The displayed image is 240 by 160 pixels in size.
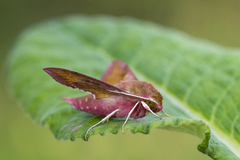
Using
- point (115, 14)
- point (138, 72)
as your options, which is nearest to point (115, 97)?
point (138, 72)

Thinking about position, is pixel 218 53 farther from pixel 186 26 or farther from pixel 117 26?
pixel 186 26

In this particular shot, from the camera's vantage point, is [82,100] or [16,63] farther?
[16,63]

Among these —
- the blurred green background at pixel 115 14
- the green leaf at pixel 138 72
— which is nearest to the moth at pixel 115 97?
the green leaf at pixel 138 72

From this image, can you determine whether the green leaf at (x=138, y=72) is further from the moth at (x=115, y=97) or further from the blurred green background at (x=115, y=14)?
the blurred green background at (x=115, y=14)

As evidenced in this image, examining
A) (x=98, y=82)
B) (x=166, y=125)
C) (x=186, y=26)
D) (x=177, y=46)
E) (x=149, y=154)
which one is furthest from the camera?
(x=186, y=26)

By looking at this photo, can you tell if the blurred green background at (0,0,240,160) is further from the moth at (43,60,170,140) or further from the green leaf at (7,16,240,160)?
the moth at (43,60,170,140)

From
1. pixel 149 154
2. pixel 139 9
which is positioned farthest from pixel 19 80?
pixel 139 9

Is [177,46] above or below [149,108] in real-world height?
above
